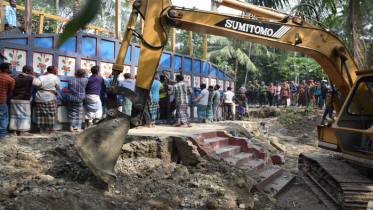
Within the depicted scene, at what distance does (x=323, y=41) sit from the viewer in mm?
5551

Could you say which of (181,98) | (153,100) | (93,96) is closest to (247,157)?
(181,98)

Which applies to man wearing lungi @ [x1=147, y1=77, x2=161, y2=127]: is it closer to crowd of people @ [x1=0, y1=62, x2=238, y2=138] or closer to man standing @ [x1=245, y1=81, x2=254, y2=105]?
crowd of people @ [x1=0, y1=62, x2=238, y2=138]

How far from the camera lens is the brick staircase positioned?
19.9 feet

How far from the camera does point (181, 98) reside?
29.6 ft

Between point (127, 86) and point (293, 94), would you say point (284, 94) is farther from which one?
point (127, 86)

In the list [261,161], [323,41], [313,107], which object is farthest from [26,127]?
[313,107]

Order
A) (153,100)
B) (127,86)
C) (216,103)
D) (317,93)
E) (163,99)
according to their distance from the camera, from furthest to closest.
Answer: (317,93) → (216,103) → (163,99) → (153,100) → (127,86)

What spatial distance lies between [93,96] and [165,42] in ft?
11.6

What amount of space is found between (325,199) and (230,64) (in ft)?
78.5

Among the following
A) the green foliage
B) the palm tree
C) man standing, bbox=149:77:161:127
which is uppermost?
the palm tree

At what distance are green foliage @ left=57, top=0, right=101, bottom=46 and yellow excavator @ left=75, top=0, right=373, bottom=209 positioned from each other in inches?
137

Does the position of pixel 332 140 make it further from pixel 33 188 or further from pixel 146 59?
pixel 33 188

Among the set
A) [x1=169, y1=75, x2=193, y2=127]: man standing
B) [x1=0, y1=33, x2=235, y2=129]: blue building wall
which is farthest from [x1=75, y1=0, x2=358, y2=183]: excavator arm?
[x1=169, y1=75, x2=193, y2=127]: man standing

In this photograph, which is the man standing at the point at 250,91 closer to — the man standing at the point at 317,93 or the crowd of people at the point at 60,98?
the man standing at the point at 317,93
